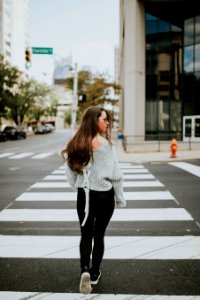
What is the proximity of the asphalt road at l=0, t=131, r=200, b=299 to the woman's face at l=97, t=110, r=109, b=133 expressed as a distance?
1636mm

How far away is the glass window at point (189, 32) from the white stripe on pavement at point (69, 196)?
28.3m

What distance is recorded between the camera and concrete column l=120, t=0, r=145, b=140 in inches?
1319

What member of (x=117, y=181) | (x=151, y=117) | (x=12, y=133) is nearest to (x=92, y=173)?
(x=117, y=181)

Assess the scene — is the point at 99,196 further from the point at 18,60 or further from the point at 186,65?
the point at 18,60

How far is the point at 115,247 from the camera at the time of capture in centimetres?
486

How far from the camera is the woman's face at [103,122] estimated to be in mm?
3492

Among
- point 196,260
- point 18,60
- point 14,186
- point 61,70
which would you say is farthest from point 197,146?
point 18,60

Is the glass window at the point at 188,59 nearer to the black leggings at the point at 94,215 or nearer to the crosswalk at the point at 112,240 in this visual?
the crosswalk at the point at 112,240

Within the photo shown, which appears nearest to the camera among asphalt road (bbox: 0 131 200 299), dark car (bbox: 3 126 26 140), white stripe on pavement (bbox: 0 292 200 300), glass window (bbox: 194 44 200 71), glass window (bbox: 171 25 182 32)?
white stripe on pavement (bbox: 0 292 200 300)

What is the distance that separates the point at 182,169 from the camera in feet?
43.5

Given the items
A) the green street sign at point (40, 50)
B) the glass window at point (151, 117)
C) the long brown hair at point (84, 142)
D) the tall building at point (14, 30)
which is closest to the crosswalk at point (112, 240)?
the long brown hair at point (84, 142)

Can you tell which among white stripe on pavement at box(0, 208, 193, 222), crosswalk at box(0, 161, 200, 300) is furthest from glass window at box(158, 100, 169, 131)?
white stripe on pavement at box(0, 208, 193, 222)

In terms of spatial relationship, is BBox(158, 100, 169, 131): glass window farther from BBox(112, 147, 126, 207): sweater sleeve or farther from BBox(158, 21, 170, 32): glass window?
BBox(112, 147, 126, 207): sweater sleeve

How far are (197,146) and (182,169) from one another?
511 inches
